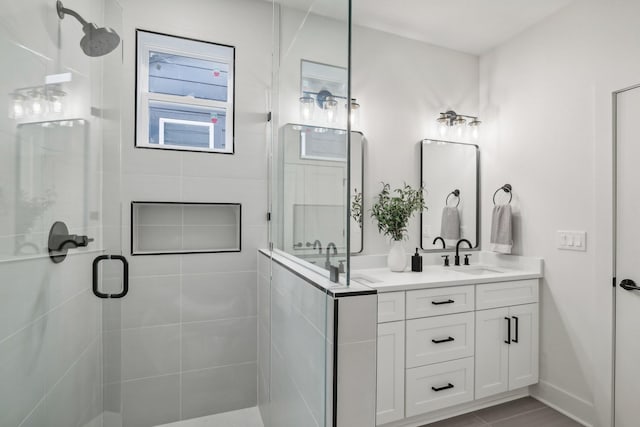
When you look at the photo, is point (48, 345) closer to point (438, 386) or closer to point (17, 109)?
point (17, 109)

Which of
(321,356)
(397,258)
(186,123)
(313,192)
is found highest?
(186,123)

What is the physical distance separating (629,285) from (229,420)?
A: 253cm

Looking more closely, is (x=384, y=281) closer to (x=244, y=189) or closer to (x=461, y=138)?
(x=244, y=189)

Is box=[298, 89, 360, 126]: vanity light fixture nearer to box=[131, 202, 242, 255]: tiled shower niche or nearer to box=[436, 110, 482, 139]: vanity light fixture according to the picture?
box=[131, 202, 242, 255]: tiled shower niche

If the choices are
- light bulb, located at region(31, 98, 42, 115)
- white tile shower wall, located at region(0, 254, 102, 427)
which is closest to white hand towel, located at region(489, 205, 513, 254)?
white tile shower wall, located at region(0, 254, 102, 427)

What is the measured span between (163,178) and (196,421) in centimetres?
155

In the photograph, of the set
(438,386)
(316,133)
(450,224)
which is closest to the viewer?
(316,133)

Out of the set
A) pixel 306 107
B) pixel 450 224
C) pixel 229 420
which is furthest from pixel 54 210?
pixel 450 224

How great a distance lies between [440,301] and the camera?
1.97 metres

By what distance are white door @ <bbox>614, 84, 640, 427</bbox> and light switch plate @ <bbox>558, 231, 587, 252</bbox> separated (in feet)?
0.57

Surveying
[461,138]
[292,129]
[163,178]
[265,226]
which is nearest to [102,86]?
[163,178]

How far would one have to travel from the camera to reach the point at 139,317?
1.94 m

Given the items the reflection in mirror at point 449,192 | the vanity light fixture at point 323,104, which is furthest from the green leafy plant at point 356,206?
the vanity light fixture at point 323,104

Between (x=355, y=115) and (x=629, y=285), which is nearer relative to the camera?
(x=629, y=285)
